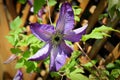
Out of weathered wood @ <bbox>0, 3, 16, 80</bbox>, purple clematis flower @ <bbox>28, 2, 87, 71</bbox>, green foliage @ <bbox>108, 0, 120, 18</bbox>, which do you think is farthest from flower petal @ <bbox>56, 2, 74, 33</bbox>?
weathered wood @ <bbox>0, 3, 16, 80</bbox>

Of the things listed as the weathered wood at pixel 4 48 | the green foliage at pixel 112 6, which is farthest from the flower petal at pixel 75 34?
the weathered wood at pixel 4 48

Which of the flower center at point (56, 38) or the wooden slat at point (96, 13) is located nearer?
the flower center at point (56, 38)

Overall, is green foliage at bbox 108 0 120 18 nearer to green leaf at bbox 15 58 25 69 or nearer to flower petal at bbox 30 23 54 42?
flower petal at bbox 30 23 54 42

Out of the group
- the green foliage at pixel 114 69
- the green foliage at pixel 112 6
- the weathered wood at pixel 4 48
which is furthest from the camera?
the weathered wood at pixel 4 48

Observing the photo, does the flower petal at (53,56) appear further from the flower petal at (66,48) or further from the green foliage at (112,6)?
the green foliage at (112,6)

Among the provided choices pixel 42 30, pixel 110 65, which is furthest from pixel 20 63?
pixel 42 30

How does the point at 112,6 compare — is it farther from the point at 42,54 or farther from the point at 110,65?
the point at 110,65
